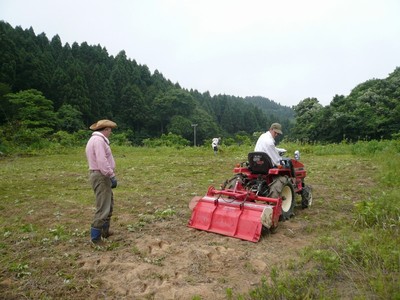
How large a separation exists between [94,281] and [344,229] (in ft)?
12.4

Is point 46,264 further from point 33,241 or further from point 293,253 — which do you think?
point 293,253

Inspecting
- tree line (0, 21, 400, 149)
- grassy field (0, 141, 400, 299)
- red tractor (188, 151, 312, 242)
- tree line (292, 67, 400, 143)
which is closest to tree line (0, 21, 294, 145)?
tree line (0, 21, 400, 149)

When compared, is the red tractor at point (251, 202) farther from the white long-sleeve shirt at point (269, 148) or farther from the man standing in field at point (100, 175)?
the man standing in field at point (100, 175)

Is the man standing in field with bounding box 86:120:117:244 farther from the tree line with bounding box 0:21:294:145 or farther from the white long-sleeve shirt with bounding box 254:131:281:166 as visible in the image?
the tree line with bounding box 0:21:294:145

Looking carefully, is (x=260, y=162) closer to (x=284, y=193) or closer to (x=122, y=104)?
(x=284, y=193)

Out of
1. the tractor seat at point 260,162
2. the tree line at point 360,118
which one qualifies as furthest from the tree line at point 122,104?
the tractor seat at point 260,162

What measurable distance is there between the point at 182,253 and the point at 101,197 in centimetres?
154

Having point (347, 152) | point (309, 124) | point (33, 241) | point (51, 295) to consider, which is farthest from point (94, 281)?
point (309, 124)

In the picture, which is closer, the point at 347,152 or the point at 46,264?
the point at 46,264

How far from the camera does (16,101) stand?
28906mm

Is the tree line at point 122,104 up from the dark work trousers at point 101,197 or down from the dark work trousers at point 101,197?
up

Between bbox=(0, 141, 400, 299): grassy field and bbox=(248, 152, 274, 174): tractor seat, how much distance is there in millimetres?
1082

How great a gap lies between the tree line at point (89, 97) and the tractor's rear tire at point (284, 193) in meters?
21.2

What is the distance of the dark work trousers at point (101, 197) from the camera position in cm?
531
